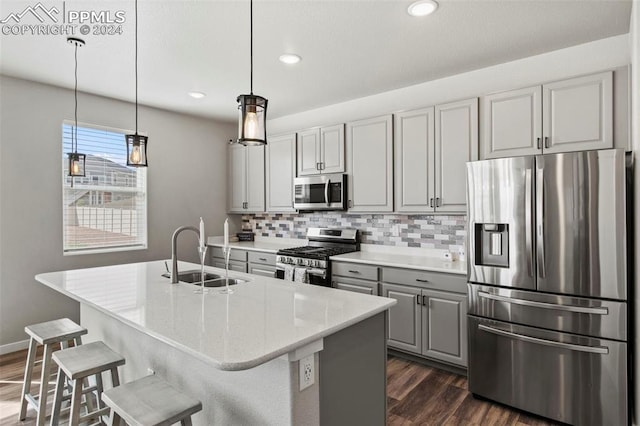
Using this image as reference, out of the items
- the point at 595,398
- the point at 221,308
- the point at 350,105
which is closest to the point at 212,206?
the point at 350,105

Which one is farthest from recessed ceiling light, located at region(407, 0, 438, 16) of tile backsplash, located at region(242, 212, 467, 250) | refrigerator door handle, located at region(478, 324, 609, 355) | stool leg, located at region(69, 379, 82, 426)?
stool leg, located at region(69, 379, 82, 426)

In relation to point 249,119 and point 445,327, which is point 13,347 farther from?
point 445,327

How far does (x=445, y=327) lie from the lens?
2.96 m

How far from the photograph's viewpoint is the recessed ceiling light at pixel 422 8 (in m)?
2.15

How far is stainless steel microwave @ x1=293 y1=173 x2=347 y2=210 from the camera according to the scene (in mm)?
3922

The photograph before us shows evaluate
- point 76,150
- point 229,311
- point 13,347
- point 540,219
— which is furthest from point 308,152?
point 13,347

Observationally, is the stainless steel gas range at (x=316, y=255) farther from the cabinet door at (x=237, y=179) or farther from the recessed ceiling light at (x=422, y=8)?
the recessed ceiling light at (x=422, y=8)

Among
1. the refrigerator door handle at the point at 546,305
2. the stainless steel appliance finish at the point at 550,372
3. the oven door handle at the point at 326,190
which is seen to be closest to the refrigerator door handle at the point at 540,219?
the refrigerator door handle at the point at 546,305

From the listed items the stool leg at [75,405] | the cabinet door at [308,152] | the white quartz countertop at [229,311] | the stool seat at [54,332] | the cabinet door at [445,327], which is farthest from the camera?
the cabinet door at [308,152]

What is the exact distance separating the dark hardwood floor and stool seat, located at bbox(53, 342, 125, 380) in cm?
81

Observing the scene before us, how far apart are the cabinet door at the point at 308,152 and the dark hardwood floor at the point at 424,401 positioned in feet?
7.50

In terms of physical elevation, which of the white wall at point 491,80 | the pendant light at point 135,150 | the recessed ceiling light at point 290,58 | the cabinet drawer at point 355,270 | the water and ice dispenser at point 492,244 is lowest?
the cabinet drawer at point 355,270

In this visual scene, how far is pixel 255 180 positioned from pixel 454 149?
8.92ft

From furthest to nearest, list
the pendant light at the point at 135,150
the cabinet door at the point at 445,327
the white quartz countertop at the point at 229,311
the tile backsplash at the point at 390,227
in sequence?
the tile backsplash at the point at 390,227
the cabinet door at the point at 445,327
the pendant light at the point at 135,150
the white quartz countertop at the point at 229,311
